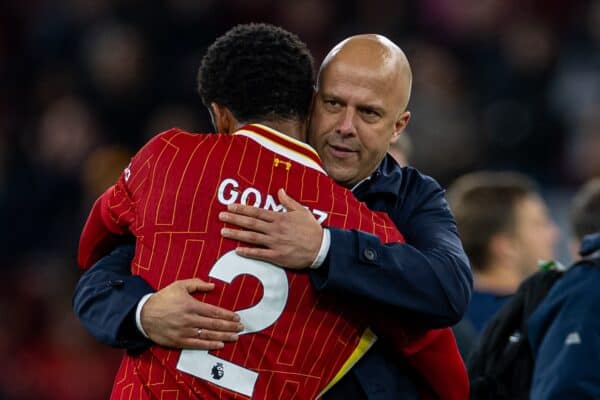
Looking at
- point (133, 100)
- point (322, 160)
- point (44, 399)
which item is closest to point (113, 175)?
point (133, 100)

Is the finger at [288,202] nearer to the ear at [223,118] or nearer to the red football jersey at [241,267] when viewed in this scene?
the red football jersey at [241,267]

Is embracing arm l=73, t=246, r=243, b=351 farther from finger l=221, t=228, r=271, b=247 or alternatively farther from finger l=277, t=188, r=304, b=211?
finger l=277, t=188, r=304, b=211

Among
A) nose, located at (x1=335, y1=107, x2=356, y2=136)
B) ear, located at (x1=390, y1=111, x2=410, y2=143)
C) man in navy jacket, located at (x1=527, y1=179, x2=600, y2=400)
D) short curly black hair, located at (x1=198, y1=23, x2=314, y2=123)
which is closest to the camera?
short curly black hair, located at (x1=198, y1=23, x2=314, y2=123)

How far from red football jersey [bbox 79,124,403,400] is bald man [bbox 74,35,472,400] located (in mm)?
44

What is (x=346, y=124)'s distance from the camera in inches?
115

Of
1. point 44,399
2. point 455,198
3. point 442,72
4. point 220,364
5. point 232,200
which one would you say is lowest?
point 44,399

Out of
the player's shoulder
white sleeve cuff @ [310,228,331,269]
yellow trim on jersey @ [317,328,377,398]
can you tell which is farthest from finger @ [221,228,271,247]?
yellow trim on jersey @ [317,328,377,398]

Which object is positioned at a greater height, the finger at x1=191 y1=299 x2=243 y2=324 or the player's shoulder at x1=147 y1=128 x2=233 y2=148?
the player's shoulder at x1=147 y1=128 x2=233 y2=148

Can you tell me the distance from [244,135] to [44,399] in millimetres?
4859

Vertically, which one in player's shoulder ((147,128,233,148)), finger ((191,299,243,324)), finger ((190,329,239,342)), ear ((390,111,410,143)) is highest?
ear ((390,111,410,143))

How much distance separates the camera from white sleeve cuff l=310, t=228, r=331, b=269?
106 inches

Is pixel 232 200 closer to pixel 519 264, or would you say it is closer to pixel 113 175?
pixel 519 264

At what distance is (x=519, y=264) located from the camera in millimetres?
4941

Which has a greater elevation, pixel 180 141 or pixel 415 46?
pixel 415 46
